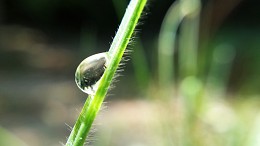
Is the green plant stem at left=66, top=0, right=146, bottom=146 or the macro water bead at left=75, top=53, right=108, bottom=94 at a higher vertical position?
the green plant stem at left=66, top=0, right=146, bottom=146

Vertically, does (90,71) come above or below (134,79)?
above

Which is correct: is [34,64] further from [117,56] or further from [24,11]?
[117,56]

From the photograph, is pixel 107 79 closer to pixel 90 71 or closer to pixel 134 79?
pixel 90 71

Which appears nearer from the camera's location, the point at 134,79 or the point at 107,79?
the point at 107,79

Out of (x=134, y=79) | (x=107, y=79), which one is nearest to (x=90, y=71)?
(x=107, y=79)

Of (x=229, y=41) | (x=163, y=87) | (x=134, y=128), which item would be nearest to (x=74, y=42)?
(x=229, y=41)

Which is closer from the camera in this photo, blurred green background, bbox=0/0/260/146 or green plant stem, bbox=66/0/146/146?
green plant stem, bbox=66/0/146/146
